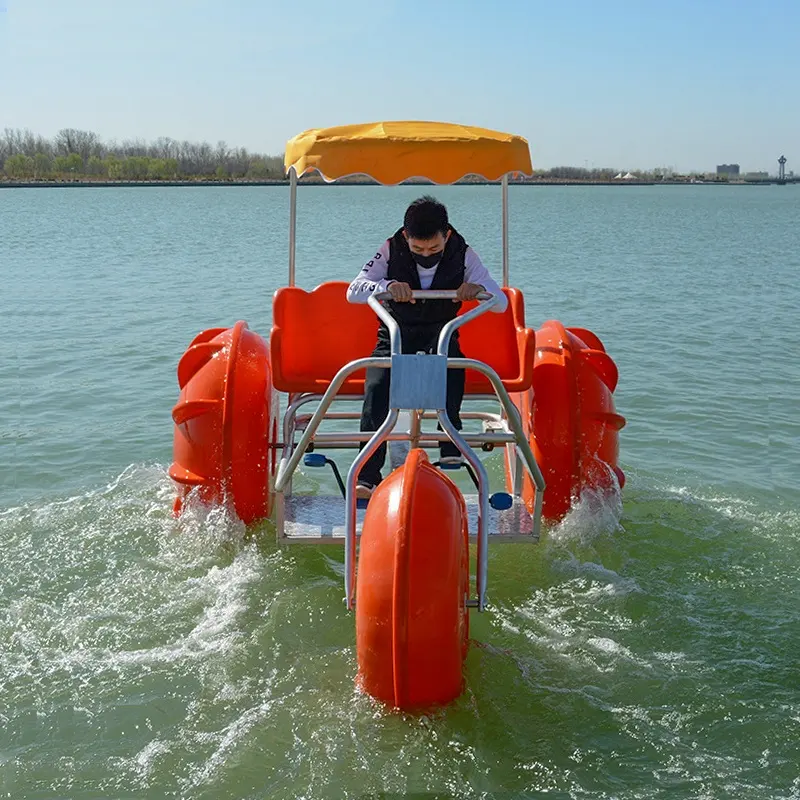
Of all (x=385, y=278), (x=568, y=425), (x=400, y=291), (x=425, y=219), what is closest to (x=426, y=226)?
(x=425, y=219)

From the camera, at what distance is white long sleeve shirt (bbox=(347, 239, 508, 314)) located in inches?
209

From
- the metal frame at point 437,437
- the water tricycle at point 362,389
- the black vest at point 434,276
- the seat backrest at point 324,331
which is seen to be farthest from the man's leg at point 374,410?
the seat backrest at point 324,331

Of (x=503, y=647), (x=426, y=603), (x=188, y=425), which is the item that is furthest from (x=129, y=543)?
(x=426, y=603)

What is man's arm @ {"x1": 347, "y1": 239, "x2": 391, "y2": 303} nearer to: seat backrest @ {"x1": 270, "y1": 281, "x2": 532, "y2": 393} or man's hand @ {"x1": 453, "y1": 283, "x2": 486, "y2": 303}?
man's hand @ {"x1": 453, "y1": 283, "x2": 486, "y2": 303}

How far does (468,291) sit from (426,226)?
37 cm

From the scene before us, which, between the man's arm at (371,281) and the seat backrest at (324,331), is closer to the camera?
the man's arm at (371,281)

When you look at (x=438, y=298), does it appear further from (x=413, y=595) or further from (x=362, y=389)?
(x=413, y=595)

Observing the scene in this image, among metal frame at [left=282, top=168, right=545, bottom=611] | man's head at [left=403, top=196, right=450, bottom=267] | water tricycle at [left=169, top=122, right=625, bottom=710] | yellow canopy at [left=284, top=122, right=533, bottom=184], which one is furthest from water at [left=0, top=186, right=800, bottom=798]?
yellow canopy at [left=284, top=122, right=533, bottom=184]

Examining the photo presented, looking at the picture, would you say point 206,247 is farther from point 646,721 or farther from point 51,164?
point 51,164

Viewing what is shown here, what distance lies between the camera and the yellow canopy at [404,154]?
5.88 metres

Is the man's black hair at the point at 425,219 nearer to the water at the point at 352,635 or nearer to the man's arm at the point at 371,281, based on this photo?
the man's arm at the point at 371,281

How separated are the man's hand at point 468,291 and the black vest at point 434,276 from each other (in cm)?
38

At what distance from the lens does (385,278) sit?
218 inches

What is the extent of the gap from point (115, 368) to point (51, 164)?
363 feet
